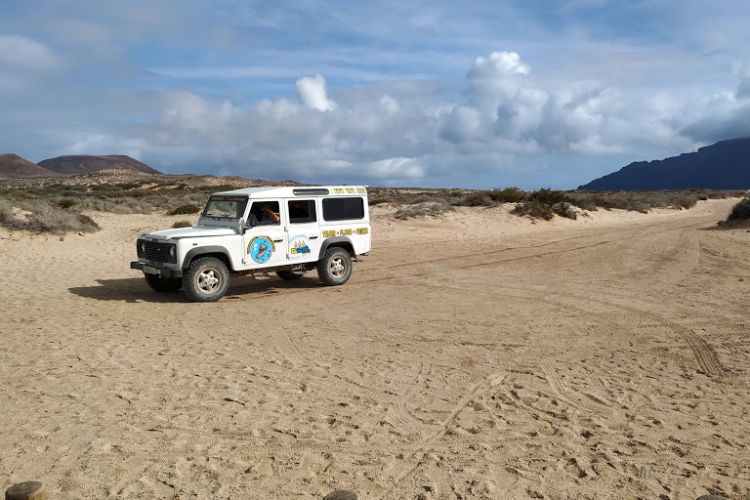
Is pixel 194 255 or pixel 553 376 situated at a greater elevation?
pixel 194 255

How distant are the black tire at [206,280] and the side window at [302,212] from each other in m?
1.72

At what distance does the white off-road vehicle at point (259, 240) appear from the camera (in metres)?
10.4

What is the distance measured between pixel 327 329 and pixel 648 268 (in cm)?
921

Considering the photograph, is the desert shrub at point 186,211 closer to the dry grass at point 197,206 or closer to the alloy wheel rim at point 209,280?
the dry grass at point 197,206

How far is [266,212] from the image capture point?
1124 centimetres

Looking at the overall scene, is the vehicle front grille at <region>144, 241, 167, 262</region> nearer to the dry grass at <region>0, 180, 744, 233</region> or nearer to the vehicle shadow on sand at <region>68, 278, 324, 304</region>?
the vehicle shadow on sand at <region>68, 278, 324, 304</region>

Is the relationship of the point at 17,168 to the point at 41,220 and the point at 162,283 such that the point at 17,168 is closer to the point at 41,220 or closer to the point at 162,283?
the point at 41,220

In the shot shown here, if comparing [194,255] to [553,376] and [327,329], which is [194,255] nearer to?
[327,329]

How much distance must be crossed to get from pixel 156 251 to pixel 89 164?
112578mm

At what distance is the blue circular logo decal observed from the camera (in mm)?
10961

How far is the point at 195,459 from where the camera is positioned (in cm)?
442

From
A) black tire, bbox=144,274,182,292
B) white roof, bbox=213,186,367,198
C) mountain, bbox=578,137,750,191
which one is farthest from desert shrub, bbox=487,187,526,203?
mountain, bbox=578,137,750,191

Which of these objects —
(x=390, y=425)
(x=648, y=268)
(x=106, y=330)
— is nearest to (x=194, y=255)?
(x=106, y=330)

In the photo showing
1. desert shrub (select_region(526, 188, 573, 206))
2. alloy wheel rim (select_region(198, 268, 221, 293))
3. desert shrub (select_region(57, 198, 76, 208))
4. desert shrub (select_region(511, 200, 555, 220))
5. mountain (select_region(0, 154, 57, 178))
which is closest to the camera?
alloy wheel rim (select_region(198, 268, 221, 293))
